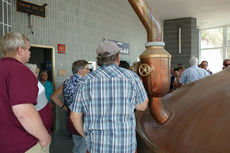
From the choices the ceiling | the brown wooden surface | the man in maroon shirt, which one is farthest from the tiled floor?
the ceiling

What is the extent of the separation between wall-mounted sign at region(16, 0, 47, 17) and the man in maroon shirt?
302 centimetres

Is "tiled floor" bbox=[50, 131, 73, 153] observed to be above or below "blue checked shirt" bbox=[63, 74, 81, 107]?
below

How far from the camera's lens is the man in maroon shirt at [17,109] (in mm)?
1253

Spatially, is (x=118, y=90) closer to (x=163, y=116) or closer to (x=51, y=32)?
(x=163, y=116)

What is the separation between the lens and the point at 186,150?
27.5 inches

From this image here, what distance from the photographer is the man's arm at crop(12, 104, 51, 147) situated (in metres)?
1.25

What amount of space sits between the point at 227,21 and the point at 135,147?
12848 mm

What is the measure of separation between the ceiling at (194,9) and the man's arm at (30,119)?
7663 mm

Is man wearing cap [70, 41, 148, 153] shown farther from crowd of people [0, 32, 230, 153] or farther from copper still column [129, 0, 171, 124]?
copper still column [129, 0, 171, 124]

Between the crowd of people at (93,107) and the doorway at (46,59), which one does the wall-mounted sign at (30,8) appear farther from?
the crowd of people at (93,107)

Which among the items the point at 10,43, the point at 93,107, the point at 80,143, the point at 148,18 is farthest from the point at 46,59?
the point at 148,18

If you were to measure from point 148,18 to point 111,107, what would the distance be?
60cm

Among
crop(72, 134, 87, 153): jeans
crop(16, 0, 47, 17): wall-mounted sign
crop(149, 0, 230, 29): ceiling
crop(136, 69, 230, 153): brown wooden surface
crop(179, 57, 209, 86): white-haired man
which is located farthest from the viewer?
crop(149, 0, 230, 29): ceiling

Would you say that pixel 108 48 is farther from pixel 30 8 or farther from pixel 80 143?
pixel 30 8
